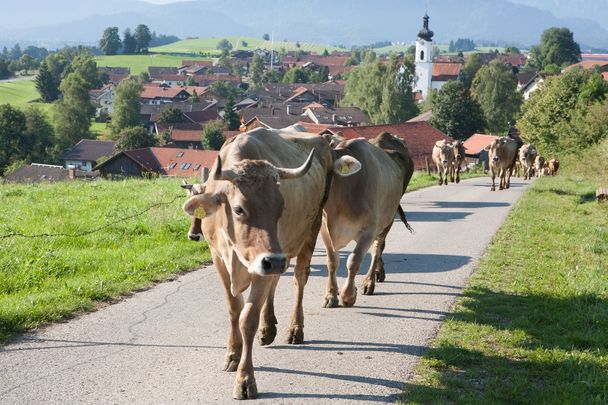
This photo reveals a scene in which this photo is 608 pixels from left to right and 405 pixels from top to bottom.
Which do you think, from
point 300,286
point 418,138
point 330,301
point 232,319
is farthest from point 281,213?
point 418,138

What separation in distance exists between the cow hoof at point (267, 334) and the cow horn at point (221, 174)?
2.57 metres

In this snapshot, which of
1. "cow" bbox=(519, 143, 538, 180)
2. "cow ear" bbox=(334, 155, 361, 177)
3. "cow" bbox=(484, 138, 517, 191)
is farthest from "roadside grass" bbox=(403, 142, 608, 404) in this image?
"cow" bbox=(519, 143, 538, 180)

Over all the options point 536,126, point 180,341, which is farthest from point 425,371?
point 536,126

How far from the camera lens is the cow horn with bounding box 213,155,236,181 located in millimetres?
7004

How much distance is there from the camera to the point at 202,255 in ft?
46.2

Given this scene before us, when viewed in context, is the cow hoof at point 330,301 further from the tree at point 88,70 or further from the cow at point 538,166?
the tree at point 88,70

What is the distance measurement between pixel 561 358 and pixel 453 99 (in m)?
81.6

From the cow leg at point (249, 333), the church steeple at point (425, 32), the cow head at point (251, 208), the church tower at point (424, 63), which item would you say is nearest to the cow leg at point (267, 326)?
the cow leg at point (249, 333)

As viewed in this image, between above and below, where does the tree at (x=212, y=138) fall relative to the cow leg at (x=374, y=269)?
below

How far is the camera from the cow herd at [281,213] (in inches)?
282

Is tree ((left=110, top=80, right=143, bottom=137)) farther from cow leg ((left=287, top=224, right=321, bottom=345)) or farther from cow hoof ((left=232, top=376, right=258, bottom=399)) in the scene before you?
cow hoof ((left=232, top=376, right=258, bottom=399))

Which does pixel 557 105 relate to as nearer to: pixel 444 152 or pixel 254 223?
pixel 444 152

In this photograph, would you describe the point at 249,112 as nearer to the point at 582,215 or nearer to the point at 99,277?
the point at 582,215

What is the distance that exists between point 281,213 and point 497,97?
101 meters
